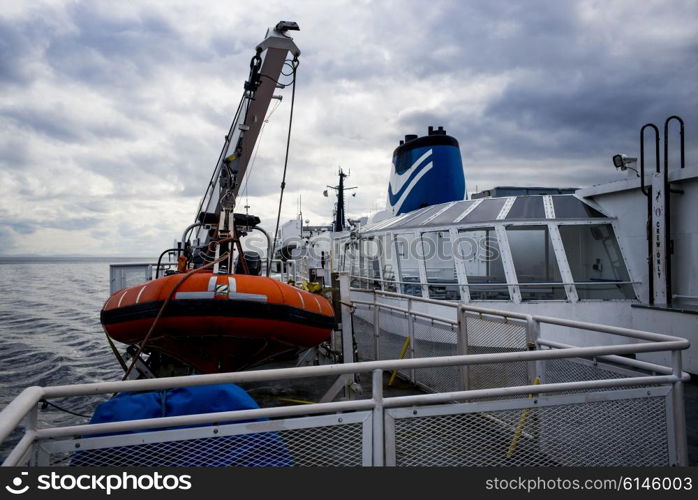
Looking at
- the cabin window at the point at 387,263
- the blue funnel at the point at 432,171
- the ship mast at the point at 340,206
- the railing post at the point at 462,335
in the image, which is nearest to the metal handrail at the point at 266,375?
the railing post at the point at 462,335

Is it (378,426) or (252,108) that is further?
(252,108)

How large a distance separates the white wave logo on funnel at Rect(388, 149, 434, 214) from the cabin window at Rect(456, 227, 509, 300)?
4.60 m

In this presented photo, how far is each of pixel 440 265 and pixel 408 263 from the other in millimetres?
986

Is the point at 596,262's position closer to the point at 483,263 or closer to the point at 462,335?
the point at 483,263

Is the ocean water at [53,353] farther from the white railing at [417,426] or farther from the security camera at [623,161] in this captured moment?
the security camera at [623,161]

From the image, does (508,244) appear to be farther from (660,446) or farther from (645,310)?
(660,446)

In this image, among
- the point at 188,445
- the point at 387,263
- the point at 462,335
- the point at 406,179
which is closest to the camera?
the point at 188,445

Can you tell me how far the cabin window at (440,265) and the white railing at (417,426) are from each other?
6273 millimetres

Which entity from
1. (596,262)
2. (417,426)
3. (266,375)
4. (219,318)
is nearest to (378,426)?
(417,426)

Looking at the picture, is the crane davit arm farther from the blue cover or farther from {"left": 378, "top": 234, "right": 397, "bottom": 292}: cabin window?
the blue cover

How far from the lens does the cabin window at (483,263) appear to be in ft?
30.5

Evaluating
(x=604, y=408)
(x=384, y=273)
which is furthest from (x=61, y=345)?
(x=604, y=408)

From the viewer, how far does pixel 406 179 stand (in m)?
14.4

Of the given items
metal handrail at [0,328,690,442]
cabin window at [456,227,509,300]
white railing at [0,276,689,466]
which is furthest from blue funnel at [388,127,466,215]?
metal handrail at [0,328,690,442]
